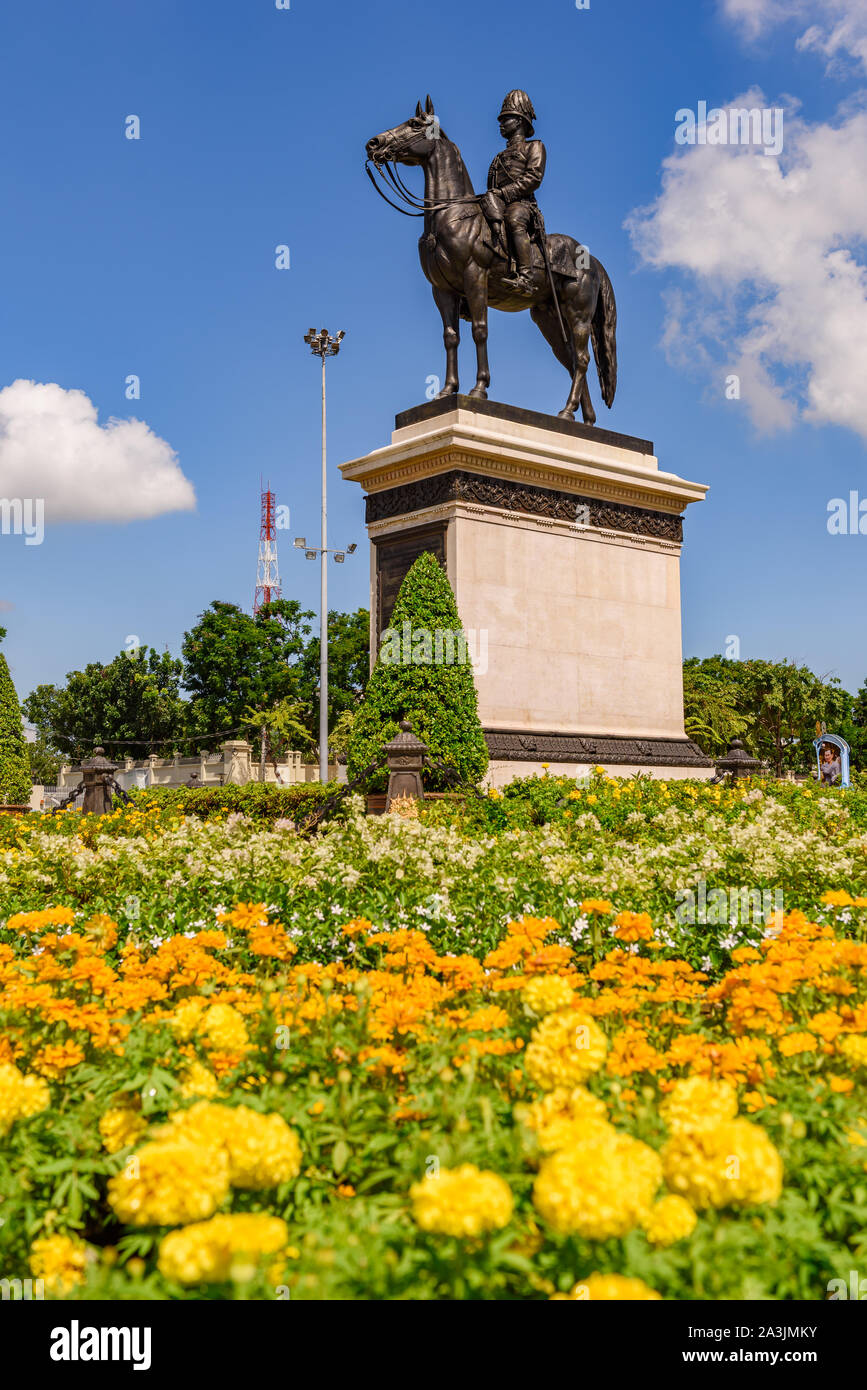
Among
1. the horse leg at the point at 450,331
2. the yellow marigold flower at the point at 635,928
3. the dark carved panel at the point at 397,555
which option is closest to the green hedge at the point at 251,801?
the dark carved panel at the point at 397,555

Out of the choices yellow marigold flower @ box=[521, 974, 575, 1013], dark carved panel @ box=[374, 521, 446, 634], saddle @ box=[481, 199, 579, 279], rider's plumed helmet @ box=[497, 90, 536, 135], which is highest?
rider's plumed helmet @ box=[497, 90, 536, 135]

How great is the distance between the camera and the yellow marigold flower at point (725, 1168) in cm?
220

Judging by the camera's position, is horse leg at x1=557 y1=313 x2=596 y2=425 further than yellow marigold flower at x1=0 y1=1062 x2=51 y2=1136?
Yes

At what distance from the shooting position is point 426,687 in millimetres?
14484

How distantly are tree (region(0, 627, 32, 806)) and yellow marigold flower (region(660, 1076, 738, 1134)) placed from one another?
39.4 m

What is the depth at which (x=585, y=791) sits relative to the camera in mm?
13555

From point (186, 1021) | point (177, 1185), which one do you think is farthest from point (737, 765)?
point (177, 1185)

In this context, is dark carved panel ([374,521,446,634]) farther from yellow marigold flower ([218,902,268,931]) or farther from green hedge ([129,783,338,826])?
yellow marigold flower ([218,902,268,931])

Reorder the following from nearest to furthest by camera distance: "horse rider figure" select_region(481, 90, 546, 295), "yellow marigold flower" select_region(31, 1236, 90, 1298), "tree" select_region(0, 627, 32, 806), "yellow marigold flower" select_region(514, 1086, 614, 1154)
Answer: "yellow marigold flower" select_region(514, 1086, 614, 1154) → "yellow marigold flower" select_region(31, 1236, 90, 1298) → "horse rider figure" select_region(481, 90, 546, 295) → "tree" select_region(0, 627, 32, 806)

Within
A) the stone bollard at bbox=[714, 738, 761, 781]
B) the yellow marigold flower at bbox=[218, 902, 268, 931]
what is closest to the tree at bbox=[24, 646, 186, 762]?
the stone bollard at bbox=[714, 738, 761, 781]

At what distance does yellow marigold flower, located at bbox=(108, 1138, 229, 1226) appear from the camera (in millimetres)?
2180
